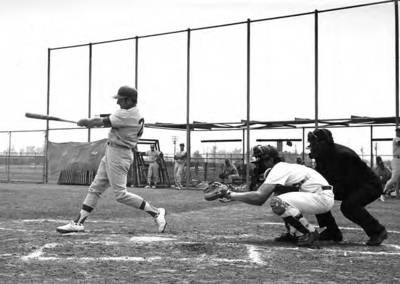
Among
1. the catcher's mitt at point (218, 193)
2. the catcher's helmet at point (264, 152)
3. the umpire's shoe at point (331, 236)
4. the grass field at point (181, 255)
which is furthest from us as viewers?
the umpire's shoe at point (331, 236)

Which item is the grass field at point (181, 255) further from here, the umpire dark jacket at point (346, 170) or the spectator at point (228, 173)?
the spectator at point (228, 173)

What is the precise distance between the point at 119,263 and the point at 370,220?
2.99m

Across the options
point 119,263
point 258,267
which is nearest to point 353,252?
point 258,267

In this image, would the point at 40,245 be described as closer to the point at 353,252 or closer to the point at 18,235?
the point at 18,235

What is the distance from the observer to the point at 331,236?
6.35m

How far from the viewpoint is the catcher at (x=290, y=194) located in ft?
18.2

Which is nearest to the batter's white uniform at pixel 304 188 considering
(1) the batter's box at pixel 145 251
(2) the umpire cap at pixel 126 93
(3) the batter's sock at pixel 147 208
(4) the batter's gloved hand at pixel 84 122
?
(1) the batter's box at pixel 145 251

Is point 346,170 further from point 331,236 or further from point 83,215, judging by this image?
point 83,215

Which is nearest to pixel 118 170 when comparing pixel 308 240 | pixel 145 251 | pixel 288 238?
pixel 145 251

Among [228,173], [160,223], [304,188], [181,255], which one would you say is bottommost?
[181,255]

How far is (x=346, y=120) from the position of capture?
1659 centimetres

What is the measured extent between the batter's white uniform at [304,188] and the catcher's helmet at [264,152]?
13 centimetres

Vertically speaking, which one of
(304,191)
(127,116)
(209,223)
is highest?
(127,116)

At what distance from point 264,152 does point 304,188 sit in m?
0.63
